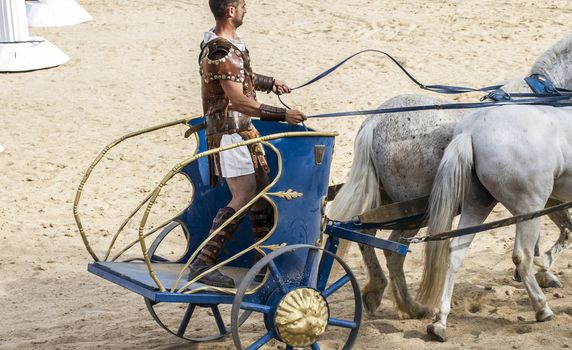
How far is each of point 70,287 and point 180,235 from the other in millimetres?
1377

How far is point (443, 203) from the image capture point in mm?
5582

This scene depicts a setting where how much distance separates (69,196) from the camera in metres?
9.13

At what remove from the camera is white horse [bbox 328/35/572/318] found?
19.2ft

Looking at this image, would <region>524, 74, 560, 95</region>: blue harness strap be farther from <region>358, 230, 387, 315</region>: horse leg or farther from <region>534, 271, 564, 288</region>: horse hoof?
<region>534, 271, 564, 288</region>: horse hoof

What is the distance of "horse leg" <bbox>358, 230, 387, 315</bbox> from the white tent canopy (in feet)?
31.5

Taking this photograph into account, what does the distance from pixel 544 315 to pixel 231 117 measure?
7.27 ft

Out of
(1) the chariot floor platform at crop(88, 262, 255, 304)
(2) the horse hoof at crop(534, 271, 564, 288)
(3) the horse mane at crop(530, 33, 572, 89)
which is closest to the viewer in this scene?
(1) the chariot floor platform at crop(88, 262, 255, 304)

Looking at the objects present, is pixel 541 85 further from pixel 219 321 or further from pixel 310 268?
pixel 219 321

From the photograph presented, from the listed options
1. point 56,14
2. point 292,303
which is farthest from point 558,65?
point 56,14

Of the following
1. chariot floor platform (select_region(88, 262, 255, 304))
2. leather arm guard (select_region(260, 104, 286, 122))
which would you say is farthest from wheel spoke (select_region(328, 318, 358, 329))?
leather arm guard (select_region(260, 104, 286, 122))

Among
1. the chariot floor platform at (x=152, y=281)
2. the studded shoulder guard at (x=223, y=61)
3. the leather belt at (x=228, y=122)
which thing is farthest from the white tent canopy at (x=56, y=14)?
the studded shoulder guard at (x=223, y=61)

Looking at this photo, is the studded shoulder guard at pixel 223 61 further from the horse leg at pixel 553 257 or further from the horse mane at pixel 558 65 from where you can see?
the horse leg at pixel 553 257

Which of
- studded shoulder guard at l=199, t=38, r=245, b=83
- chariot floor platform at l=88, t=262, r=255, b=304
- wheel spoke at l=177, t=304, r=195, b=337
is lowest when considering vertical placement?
wheel spoke at l=177, t=304, r=195, b=337

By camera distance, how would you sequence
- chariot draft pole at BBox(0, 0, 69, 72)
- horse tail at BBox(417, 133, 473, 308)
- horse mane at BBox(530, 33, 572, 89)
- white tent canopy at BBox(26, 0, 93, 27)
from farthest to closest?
white tent canopy at BBox(26, 0, 93, 27)
chariot draft pole at BBox(0, 0, 69, 72)
horse mane at BBox(530, 33, 572, 89)
horse tail at BBox(417, 133, 473, 308)
